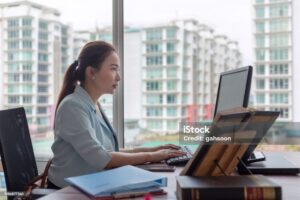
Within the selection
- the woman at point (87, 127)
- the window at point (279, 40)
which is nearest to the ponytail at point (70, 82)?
the woman at point (87, 127)

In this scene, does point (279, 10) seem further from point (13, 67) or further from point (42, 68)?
point (13, 67)

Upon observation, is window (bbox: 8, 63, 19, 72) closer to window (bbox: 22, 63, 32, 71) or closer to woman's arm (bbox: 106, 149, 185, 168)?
window (bbox: 22, 63, 32, 71)

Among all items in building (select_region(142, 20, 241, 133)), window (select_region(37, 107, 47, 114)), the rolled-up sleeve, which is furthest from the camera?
window (select_region(37, 107, 47, 114))

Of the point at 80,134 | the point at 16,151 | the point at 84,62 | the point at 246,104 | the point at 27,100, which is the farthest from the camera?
the point at 27,100

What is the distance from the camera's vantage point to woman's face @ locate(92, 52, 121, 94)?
1.85m

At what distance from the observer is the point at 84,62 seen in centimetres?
185

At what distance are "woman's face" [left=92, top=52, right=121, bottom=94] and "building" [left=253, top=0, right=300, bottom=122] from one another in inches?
43.8

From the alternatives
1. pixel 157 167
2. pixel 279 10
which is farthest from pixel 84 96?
pixel 279 10

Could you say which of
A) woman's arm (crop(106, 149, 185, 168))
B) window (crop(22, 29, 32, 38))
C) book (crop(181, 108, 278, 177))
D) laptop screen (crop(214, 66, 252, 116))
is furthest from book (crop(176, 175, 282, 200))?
window (crop(22, 29, 32, 38))

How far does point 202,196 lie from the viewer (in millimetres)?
897

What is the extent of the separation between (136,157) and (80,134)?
26 cm

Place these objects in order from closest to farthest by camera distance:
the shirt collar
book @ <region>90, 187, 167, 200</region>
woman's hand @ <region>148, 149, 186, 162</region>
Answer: book @ <region>90, 187, 167, 200</region>
woman's hand @ <region>148, 149, 186, 162</region>
the shirt collar

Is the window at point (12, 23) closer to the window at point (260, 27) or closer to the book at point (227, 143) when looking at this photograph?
the window at point (260, 27)

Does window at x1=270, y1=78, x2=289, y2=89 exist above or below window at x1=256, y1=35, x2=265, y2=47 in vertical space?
below
